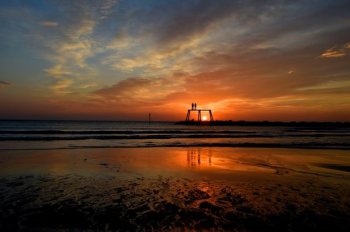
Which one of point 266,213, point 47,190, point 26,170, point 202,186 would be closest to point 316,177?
point 202,186

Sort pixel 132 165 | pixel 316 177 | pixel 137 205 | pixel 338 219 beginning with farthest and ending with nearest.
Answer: pixel 132 165, pixel 316 177, pixel 137 205, pixel 338 219

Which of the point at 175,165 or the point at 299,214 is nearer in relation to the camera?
the point at 299,214

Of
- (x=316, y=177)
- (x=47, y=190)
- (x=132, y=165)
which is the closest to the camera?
(x=47, y=190)

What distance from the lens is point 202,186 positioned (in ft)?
31.8

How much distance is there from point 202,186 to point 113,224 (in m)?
4.36

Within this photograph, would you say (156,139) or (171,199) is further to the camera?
(156,139)

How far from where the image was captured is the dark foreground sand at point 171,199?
605 cm

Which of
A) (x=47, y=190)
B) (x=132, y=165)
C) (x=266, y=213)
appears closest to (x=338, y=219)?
(x=266, y=213)

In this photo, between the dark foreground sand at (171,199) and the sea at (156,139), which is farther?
the sea at (156,139)

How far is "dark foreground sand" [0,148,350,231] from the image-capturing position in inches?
238

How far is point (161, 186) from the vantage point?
955 cm

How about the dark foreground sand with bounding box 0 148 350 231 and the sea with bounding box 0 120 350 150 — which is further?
the sea with bounding box 0 120 350 150

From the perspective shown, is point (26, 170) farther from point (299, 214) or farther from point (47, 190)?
point (299, 214)

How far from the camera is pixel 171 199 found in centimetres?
796
